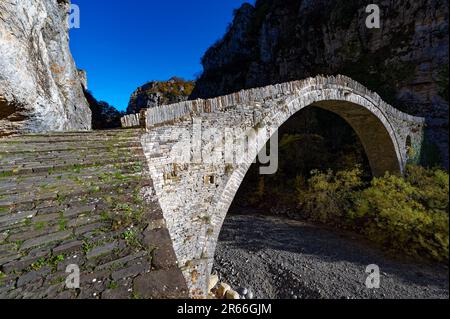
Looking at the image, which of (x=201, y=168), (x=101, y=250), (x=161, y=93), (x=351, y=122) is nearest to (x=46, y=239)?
(x=101, y=250)

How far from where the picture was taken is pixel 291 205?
44.4 feet

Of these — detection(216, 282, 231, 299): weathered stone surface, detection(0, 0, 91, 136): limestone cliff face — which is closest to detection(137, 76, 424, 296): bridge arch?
detection(216, 282, 231, 299): weathered stone surface

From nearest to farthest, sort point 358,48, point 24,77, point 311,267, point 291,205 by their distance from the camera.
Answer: point 24,77 < point 311,267 < point 291,205 < point 358,48

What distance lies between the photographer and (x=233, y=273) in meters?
7.26

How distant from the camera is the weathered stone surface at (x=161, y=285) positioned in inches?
62.0

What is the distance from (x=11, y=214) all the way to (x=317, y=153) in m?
16.2

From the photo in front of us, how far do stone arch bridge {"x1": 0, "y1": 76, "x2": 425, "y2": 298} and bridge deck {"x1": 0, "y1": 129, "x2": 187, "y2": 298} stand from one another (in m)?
0.01

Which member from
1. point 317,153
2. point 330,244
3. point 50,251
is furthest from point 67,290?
point 317,153

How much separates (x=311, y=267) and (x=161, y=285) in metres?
7.17

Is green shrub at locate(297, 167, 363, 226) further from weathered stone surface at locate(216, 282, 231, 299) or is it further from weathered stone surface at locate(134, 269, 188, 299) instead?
weathered stone surface at locate(134, 269, 188, 299)

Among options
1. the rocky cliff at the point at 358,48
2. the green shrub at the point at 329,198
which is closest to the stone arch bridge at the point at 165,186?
the green shrub at the point at 329,198

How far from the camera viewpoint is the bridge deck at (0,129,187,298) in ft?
5.22

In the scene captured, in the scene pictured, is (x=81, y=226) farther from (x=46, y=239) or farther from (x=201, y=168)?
(x=201, y=168)

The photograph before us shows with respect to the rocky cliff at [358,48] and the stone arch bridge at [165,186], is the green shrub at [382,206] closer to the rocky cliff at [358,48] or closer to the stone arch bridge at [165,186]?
the rocky cliff at [358,48]
